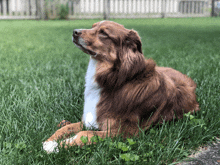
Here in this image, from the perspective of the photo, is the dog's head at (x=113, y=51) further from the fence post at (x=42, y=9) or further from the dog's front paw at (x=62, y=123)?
the fence post at (x=42, y=9)

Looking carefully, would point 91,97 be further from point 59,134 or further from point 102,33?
point 102,33

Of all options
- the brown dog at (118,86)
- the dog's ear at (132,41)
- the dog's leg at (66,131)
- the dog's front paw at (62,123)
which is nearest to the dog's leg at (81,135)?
the brown dog at (118,86)

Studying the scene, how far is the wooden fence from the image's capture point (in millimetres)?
16500

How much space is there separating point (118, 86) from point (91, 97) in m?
0.30

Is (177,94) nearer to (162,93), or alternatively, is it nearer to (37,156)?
(162,93)

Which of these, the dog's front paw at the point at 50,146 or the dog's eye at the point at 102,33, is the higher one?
the dog's eye at the point at 102,33

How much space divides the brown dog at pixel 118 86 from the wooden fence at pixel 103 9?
15538 millimetres

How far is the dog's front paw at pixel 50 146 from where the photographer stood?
185 cm

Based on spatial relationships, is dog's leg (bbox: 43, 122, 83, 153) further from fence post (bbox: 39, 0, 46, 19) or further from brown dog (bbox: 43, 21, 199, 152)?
fence post (bbox: 39, 0, 46, 19)

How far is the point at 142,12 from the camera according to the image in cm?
1906

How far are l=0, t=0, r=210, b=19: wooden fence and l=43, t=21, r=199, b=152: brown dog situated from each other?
51.0ft

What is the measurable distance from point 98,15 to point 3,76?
14.9 meters

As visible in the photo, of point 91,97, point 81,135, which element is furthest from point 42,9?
point 81,135

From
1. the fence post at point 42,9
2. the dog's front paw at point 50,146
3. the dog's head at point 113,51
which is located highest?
the fence post at point 42,9
